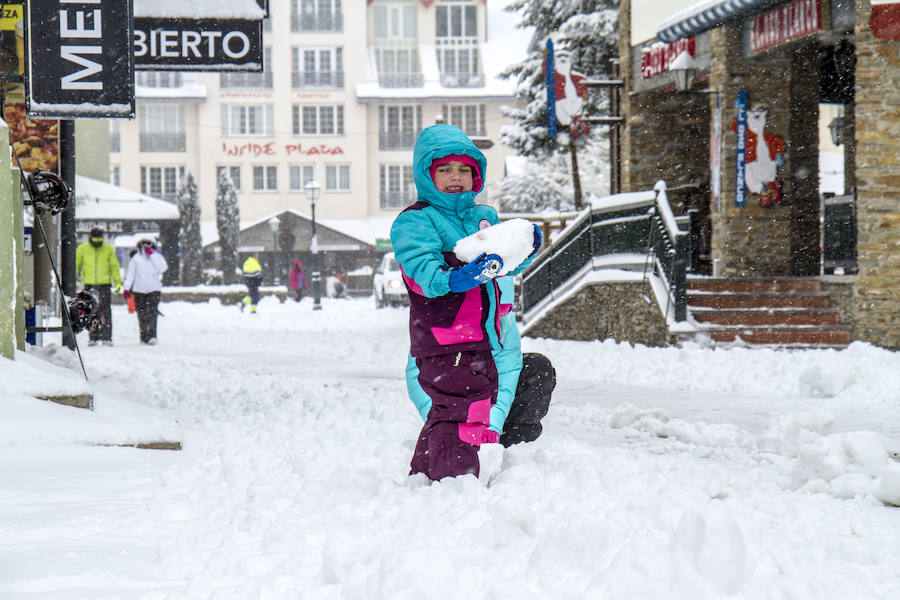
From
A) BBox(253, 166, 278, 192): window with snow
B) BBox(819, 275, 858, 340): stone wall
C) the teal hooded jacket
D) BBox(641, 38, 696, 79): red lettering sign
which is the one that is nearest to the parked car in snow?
BBox(641, 38, 696, 79): red lettering sign

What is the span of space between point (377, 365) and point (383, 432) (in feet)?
19.1

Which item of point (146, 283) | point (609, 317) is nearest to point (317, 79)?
point (146, 283)

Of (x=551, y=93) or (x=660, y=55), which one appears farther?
(x=551, y=93)

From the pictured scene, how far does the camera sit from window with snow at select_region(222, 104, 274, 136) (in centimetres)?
5050

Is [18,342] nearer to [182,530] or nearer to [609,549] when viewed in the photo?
[182,530]

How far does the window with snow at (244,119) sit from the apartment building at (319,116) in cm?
5

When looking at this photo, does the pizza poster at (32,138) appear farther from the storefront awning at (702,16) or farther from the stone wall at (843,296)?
the stone wall at (843,296)

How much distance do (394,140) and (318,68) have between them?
4972 mm

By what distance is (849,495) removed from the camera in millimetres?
4383

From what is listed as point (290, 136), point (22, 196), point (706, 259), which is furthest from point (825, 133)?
point (22, 196)

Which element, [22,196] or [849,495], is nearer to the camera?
[849,495]

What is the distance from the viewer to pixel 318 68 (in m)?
50.9

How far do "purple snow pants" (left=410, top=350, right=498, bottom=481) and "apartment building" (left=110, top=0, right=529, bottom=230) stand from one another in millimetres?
46150

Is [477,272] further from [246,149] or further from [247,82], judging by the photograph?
[247,82]
